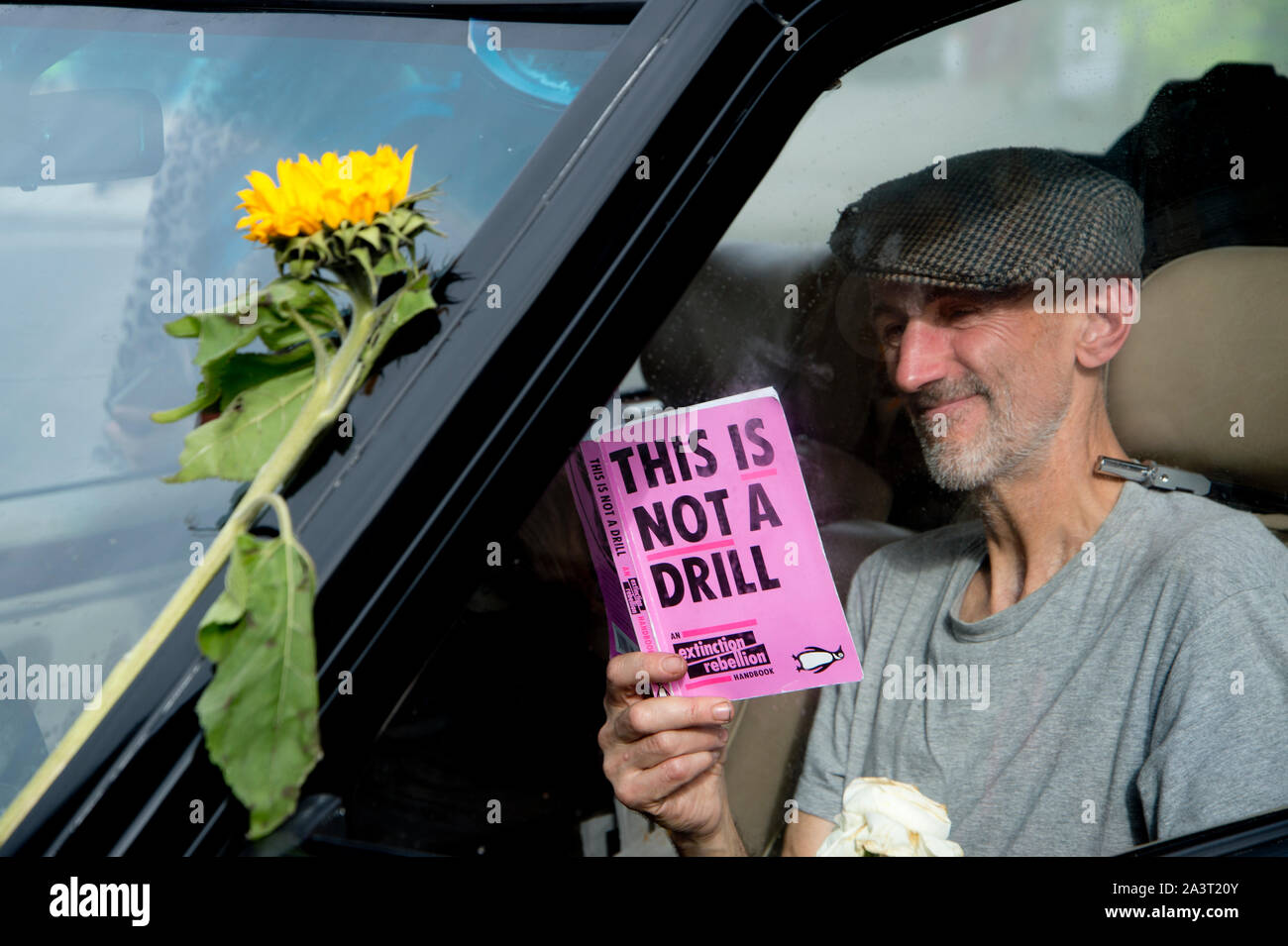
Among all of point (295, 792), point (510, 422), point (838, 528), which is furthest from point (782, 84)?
point (838, 528)

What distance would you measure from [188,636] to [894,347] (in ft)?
3.98

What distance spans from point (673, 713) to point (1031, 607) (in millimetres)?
711

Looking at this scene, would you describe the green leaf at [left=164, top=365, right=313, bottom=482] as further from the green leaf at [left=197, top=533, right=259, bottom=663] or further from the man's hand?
the man's hand

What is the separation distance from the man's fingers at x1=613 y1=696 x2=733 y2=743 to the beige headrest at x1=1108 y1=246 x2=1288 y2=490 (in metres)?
0.94

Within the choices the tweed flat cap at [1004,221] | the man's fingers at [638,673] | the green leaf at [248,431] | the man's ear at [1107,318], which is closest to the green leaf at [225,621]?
the green leaf at [248,431]

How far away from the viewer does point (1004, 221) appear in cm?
162

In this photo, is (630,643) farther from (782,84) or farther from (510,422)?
(782,84)

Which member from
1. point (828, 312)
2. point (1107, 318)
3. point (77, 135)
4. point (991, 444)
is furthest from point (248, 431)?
point (1107, 318)

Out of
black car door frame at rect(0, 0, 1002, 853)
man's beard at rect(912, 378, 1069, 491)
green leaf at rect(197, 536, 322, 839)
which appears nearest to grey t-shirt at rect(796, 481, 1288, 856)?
man's beard at rect(912, 378, 1069, 491)

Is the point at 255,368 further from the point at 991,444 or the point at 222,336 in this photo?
the point at 991,444

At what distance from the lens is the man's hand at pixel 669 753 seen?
135 cm

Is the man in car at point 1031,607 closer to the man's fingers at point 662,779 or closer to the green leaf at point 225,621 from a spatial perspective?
the man's fingers at point 662,779

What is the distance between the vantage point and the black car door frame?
88 centimetres

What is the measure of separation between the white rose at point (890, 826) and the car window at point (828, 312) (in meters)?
0.36
